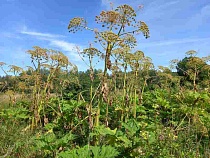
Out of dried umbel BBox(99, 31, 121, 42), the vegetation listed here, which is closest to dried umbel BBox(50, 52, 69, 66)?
the vegetation

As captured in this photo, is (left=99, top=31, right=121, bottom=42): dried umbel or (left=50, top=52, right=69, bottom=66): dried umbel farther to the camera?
(left=50, top=52, right=69, bottom=66): dried umbel

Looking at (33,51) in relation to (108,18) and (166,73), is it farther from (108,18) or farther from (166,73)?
(166,73)

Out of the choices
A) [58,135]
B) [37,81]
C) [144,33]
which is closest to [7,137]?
[58,135]

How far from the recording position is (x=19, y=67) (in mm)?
8086

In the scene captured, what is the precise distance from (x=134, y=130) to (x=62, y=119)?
2.61 m

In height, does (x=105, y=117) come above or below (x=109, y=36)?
below

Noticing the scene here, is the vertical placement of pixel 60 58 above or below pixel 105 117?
above

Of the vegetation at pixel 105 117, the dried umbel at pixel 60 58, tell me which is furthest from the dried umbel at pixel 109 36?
the dried umbel at pixel 60 58

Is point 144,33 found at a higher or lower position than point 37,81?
higher

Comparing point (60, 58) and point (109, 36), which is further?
point (60, 58)

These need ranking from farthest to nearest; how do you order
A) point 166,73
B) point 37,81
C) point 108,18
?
point 166,73, point 37,81, point 108,18

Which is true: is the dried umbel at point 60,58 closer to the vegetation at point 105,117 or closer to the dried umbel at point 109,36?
the vegetation at point 105,117

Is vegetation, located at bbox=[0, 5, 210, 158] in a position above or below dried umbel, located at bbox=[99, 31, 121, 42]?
below

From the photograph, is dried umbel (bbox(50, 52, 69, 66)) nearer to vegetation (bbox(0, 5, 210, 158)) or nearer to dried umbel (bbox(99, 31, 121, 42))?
vegetation (bbox(0, 5, 210, 158))
